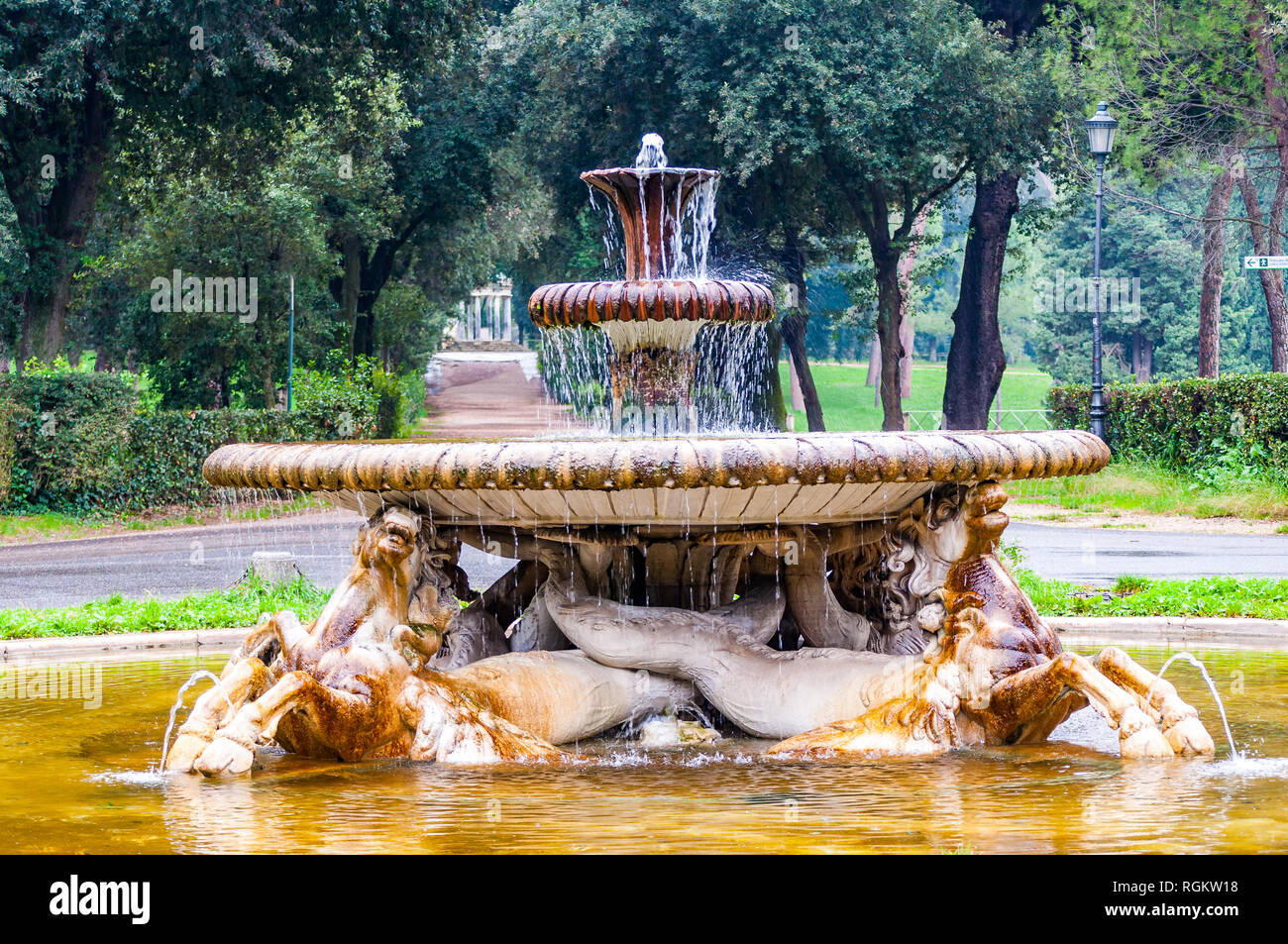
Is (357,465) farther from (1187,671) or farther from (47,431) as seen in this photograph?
(47,431)

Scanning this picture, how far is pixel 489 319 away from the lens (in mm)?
86250

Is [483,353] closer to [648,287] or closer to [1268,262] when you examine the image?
[1268,262]

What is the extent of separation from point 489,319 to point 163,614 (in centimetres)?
7836

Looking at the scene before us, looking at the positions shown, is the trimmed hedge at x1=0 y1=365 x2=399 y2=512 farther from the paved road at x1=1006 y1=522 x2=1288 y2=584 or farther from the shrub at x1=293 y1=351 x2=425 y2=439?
the paved road at x1=1006 y1=522 x2=1288 y2=584

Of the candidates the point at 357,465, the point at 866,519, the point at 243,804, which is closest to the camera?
the point at 243,804

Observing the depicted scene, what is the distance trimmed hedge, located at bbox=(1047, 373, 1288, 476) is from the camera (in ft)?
64.6

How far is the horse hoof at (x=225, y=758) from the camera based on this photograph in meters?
4.38

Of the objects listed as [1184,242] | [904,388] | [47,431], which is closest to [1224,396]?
[47,431]

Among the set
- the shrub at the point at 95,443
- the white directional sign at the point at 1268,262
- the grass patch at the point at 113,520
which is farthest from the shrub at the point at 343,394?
the white directional sign at the point at 1268,262

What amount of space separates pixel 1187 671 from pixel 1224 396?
49.6 feet

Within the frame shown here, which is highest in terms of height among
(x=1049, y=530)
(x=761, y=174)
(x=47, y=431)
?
(x=761, y=174)

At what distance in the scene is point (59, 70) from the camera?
771 inches

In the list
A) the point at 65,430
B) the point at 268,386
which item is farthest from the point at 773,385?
the point at 65,430

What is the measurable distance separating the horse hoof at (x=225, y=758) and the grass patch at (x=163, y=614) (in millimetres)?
3794
